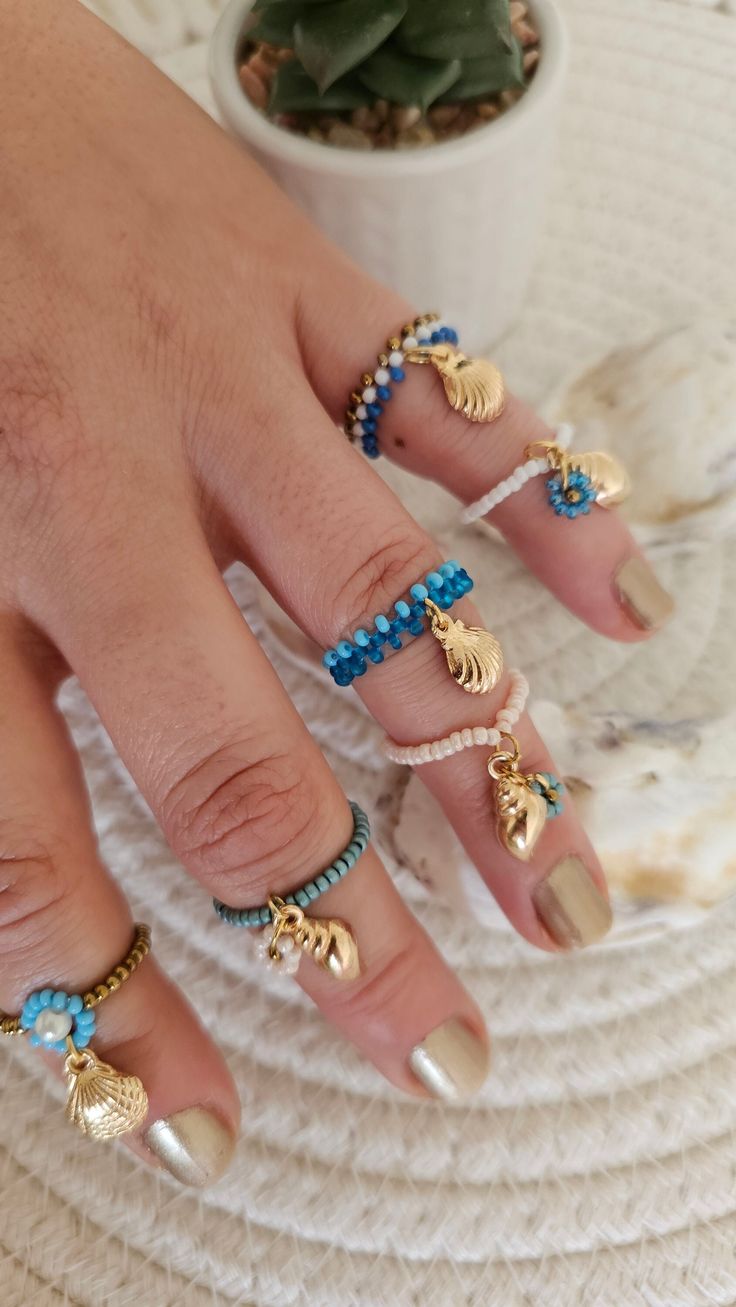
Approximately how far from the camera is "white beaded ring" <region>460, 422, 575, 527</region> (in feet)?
1.91

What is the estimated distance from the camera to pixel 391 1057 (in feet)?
1.65

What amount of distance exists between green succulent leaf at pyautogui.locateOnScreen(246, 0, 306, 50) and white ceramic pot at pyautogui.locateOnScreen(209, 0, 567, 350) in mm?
45

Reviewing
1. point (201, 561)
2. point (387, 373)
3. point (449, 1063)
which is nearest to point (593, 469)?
point (387, 373)

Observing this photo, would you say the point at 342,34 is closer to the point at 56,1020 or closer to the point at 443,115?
the point at 443,115

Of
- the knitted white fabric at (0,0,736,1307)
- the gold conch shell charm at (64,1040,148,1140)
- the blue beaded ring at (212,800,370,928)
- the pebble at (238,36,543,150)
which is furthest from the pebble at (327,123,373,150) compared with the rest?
the gold conch shell charm at (64,1040,148,1140)

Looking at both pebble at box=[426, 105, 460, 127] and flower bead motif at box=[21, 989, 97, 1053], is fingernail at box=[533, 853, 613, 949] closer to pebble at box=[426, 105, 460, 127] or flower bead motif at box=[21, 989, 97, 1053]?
flower bead motif at box=[21, 989, 97, 1053]

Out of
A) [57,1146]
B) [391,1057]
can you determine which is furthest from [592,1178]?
[57,1146]

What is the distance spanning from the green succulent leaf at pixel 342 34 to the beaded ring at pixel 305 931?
1.46ft

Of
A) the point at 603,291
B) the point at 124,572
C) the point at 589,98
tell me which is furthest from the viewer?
the point at 589,98

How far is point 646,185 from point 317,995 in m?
0.75

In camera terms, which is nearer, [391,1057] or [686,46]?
[391,1057]

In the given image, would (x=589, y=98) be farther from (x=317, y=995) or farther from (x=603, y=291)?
(x=317, y=995)

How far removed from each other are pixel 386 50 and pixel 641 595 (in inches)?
14.4

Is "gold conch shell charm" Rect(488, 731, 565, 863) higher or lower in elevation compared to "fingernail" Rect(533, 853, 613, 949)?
higher
